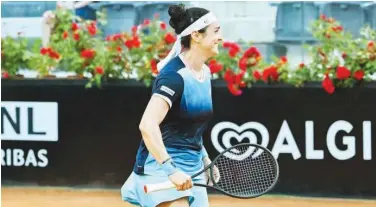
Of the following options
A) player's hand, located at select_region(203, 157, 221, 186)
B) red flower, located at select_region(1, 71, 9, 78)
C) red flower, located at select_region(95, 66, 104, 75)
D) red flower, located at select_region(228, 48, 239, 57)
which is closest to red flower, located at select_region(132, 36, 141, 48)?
red flower, located at select_region(95, 66, 104, 75)

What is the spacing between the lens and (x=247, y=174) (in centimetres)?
549

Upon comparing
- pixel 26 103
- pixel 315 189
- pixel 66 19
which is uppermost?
pixel 66 19

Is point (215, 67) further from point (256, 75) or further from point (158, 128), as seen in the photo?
point (158, 128)

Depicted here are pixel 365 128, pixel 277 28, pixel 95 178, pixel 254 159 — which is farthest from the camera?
pixel 277 28

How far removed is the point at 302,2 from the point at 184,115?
5.65 m

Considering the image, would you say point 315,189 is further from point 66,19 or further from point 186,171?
point 186,171

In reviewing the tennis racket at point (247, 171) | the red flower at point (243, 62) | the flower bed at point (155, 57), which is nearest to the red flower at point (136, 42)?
the flower bed at point (155, 57)

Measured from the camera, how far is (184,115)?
481 cm

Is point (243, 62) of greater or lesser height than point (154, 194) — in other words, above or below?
above

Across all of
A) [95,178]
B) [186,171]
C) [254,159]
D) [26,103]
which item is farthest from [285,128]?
[186,171]

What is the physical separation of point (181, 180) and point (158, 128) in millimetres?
249

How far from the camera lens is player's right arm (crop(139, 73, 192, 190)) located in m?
4.61

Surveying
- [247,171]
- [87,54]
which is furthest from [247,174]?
[87,54]

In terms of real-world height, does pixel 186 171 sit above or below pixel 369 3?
below
